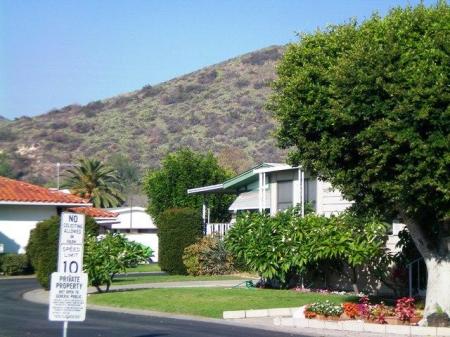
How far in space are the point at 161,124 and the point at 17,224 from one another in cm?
5909

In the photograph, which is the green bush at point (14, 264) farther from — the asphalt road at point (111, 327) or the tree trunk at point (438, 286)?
the tree trunk at point (438, 286)

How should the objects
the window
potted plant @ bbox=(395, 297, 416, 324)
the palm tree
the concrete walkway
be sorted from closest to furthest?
the concrete walkway < potted plant @ bbox=(395, 297, 416, 324) < the window < the palm tree

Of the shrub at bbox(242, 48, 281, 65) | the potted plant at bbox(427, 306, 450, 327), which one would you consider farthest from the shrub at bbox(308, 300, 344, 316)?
the shrub at bbox(242, 48, 281, 65)

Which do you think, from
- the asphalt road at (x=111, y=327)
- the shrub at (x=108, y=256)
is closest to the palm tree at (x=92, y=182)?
the shrub at (x=108, y=256)

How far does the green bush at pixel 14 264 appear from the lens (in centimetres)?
4150

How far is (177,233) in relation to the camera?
1438 inches

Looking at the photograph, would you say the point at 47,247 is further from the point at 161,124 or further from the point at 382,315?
the point at 161,124

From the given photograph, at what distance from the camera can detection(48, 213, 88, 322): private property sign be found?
488 inches

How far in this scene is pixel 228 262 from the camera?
36.0 metres

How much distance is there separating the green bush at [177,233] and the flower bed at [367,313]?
636 inches

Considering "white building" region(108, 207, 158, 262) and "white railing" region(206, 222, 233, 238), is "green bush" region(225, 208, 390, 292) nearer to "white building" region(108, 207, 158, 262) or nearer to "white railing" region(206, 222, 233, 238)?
"white railing" region(206, 222, 233, 238)

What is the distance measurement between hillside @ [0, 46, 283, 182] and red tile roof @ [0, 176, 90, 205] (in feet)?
131

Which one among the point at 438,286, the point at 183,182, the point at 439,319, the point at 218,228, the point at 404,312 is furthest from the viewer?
the point at 183,182

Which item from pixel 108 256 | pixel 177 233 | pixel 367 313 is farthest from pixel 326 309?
pixel 177 233
